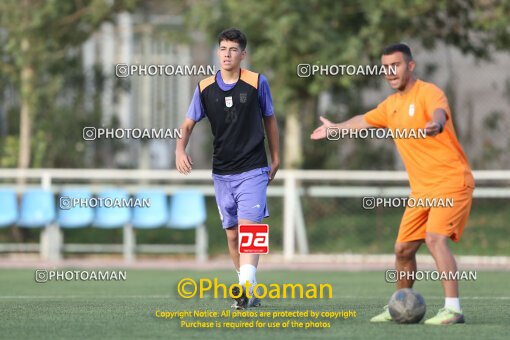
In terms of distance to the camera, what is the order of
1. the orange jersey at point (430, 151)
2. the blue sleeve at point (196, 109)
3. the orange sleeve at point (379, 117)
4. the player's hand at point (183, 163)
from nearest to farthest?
1. the orange jersey at point (430, 151)
2. the orange sleeve at point (379, 117)
3. the player's hand at point (183, 163)
4. the blue sleeve at point (196, 109)

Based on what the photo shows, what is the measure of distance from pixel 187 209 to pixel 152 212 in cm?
59

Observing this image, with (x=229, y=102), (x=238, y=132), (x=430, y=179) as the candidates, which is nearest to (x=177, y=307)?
(x=238, y=132)

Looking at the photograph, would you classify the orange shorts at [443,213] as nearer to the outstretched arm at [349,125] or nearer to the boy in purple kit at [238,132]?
the outstretched arm at [349,125]

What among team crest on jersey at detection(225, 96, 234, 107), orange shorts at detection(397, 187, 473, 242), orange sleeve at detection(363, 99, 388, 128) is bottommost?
orange shorts at detection(397, 187, 473, 242)

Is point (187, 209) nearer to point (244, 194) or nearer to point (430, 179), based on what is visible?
point (244, 194)

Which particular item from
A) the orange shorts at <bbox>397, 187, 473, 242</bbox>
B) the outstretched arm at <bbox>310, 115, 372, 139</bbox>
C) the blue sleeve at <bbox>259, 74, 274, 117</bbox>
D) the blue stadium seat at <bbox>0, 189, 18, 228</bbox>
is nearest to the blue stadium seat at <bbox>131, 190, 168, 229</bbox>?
the blue stadium seat at <bbox>0, 189, 18, 228</bbox>

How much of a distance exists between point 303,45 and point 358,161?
4244 millimetres

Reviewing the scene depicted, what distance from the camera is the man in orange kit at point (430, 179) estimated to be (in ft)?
29.1

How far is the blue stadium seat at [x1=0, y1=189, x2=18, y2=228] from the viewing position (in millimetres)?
19875

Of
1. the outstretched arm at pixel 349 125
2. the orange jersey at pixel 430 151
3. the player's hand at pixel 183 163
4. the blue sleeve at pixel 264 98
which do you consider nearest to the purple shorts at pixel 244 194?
the player's hand at pixel 183 163

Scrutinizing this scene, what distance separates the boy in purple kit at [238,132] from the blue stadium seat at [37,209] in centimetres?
999

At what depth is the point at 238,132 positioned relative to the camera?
33.2 ft

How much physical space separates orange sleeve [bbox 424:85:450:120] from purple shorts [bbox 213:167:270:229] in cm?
181

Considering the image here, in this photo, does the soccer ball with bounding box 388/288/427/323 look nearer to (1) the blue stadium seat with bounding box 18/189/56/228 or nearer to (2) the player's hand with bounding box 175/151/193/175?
(2) the player's hand with bounding box 175/151/193/175
